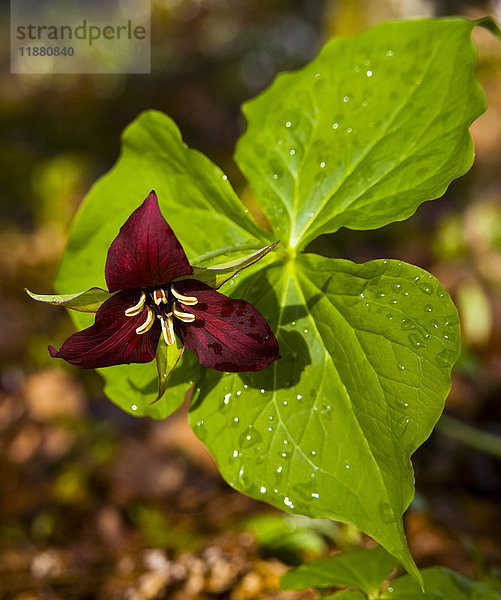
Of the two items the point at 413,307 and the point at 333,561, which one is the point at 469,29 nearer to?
the point at 413,307

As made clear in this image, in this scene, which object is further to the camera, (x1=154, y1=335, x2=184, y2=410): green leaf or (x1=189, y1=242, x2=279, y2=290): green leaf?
(x1=154, y1=335, x2=184, y2=410): green leaf

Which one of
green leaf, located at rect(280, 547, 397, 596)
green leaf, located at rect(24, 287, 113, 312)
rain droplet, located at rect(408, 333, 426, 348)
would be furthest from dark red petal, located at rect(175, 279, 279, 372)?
green leaf, located at rect(280, 547, 397, 596)

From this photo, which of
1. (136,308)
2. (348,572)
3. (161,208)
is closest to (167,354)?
(136,308)

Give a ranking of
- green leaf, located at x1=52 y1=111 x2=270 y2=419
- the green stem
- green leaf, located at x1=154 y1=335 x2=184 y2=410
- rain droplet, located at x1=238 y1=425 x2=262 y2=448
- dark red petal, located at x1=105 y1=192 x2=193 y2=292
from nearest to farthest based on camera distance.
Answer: dark red petal, located at x1=105 y1=192 x2=193 y2=292
green leaf, located at x1=154 y1=335 x2=184 y2=410
rain droplet, located at x1=238 y1=425 x2=262 y2=448
green leaf, located at x1=52 y1=111 x2=270 y2=419
the green stem

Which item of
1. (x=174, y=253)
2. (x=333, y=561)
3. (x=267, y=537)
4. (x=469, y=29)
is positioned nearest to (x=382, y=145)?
(x=469, y=29)

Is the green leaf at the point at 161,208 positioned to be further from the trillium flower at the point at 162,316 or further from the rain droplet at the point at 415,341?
the rain droplet at the point at 415,341

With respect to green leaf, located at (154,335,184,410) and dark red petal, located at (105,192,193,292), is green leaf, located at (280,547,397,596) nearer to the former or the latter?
green leaf, located at (154,335,184,410)

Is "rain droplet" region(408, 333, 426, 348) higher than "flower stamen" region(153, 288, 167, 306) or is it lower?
lower
